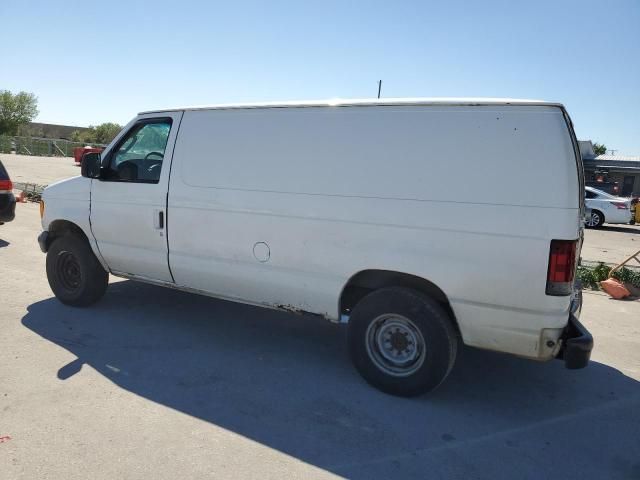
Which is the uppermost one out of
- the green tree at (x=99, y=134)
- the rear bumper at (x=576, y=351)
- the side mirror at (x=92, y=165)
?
the green tree at (x=99, y=134)

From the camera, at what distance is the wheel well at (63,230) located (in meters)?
5.38

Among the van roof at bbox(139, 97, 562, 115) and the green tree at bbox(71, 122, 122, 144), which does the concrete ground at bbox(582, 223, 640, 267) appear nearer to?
the van roof at bbox(139, 97, 562, 115)

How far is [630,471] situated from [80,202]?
5215 millimetres

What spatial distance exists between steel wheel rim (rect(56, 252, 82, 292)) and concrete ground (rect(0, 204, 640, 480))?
273 millimetres

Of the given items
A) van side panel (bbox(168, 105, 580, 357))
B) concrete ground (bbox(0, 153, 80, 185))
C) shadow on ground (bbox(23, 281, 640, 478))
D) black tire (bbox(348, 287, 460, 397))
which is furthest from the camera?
concrete ground (bbox(0, 153, 80, 185))

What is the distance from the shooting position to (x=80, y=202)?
17.1ft

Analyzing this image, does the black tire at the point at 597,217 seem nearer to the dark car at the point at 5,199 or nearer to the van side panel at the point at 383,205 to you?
the van side panel at the point at 383,205

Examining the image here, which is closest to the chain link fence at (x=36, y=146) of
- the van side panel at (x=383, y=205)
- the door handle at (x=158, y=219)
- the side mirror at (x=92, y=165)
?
the side mirror at (x=92, y=165)

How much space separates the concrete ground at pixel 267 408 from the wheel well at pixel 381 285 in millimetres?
629

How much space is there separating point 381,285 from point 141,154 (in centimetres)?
277

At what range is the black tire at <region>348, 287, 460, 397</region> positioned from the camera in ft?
11.8

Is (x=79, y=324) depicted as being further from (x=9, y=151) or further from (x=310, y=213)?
(x=9, y=151)

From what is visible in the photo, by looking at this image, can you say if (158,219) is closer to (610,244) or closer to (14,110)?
(610,244)

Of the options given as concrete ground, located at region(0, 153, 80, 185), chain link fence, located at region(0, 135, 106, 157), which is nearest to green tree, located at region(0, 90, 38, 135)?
chain link fence, located at region(0, 135, 106, 157)
